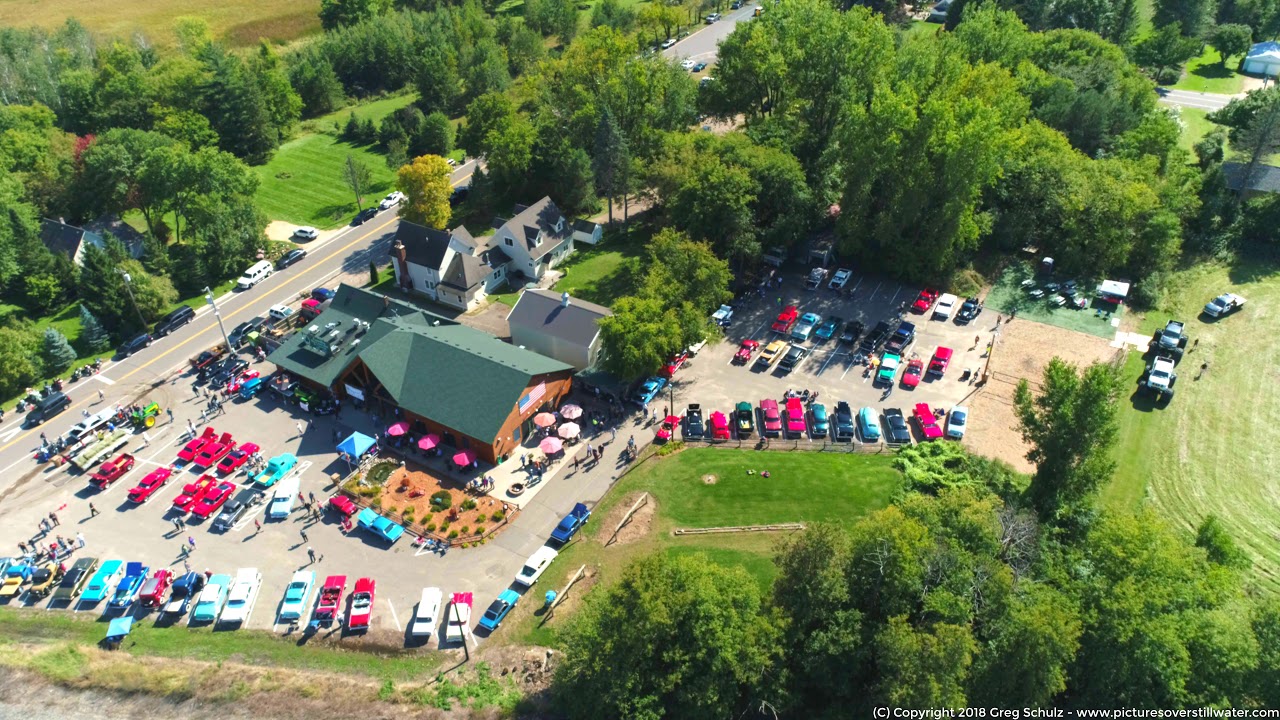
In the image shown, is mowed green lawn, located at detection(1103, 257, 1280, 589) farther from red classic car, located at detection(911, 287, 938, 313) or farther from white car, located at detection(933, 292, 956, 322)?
red classic car, located at detection(911, 287, 938, 313)

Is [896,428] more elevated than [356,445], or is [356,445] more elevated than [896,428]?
[356,445]

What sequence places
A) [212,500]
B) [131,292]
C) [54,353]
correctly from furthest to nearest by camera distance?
1. [131,292]
2. [54,353]
3. [212,500]

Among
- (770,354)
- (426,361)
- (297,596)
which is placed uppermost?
(426,361)

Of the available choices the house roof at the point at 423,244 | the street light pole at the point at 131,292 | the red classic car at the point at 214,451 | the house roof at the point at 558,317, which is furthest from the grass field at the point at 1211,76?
the street light pole at the point at 131,292

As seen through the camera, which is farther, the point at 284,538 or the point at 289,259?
the point at 289,259

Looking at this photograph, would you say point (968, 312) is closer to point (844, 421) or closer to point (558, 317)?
point (844, 421)

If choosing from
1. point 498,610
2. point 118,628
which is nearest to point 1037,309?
point 498,610

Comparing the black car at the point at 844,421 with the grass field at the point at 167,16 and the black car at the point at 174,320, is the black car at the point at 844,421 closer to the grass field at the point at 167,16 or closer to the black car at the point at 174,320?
the black car at the point at 174,320
